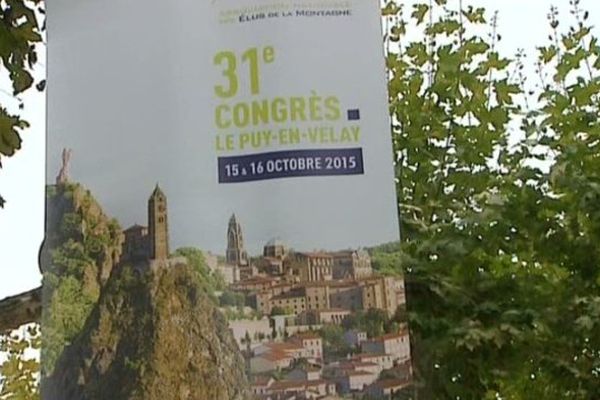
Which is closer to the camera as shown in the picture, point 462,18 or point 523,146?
point 523,146

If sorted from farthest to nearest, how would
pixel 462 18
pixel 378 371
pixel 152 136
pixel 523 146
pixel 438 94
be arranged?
pixel 462 18 < pixel 438 94 < pixel 523 146 < pixel 152 136 < pixel 378 371

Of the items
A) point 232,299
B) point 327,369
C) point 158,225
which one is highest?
point 158,225

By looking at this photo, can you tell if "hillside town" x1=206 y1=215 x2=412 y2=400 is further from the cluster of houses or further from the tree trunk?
the tree trunk

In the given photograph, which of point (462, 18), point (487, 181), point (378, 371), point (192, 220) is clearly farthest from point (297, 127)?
point (462, 18)

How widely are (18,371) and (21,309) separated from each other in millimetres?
A: 348

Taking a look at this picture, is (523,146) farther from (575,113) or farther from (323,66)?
(323,66)

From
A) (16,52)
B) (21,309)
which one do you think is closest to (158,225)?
(21,309)

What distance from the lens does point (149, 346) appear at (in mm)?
1501

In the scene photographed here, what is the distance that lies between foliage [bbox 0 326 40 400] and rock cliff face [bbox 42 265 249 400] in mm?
683

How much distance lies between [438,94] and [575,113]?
302 millimetres

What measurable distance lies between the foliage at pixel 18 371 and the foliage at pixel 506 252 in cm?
101

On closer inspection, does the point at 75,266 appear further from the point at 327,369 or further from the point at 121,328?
the point at 327,369

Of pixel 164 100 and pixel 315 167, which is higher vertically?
pixel 164 100

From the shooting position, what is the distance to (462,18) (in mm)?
2215
